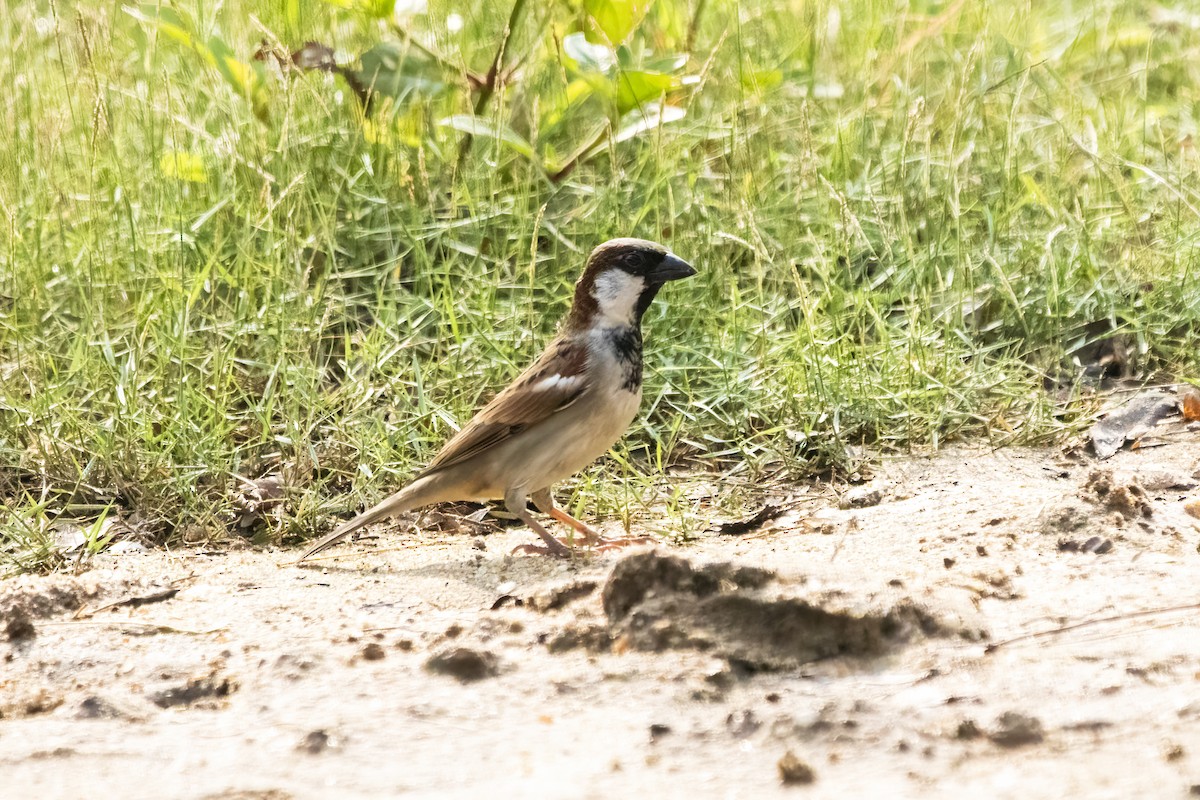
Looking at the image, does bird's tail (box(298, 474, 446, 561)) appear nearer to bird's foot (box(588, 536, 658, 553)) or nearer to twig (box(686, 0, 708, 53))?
bird's foot (box(588, 536, 658, 553))

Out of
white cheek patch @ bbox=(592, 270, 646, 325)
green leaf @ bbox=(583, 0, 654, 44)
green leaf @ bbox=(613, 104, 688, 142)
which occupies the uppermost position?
green leaf @ bbox=(583, 0, 654, 44)

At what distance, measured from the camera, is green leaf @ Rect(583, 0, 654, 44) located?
5.24 m

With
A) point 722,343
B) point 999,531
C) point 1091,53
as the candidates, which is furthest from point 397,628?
point 1091,53

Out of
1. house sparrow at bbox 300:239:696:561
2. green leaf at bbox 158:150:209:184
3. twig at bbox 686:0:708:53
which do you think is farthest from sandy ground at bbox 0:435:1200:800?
twig at bbox 686:0:708:53

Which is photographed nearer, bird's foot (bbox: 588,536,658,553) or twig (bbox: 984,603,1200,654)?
twig (bbox: 984,603,1200,654)

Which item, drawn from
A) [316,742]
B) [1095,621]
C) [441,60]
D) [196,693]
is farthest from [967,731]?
[441,60]

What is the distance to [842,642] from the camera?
2896 mm

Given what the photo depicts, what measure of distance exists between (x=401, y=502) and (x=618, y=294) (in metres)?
0.90

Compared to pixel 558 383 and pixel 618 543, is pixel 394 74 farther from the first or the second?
pixel 618 543

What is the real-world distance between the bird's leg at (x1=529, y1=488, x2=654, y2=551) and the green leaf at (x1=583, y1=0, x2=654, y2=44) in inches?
72.6

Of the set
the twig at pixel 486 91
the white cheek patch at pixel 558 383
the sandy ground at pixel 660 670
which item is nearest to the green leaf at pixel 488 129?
the twig at pixel 486 91

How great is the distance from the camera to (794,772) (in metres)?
2.36

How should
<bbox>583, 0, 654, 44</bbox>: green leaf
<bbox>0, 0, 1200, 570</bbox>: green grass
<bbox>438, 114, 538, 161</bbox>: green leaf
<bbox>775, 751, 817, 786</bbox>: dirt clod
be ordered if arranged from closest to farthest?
<bbox>775, 751, 817, 786</bbox>: dirt clod < <bbox>0, 0, 1200, 570</bbox>: green grass < <bbox>438, 114, 538, 161</bbox>: green leaf < <bbox>583, 0, 654, 44</bbox>: green leaf

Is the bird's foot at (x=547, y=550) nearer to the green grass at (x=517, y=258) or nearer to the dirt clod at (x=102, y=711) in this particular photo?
the green grass at (x=517, y=258)
